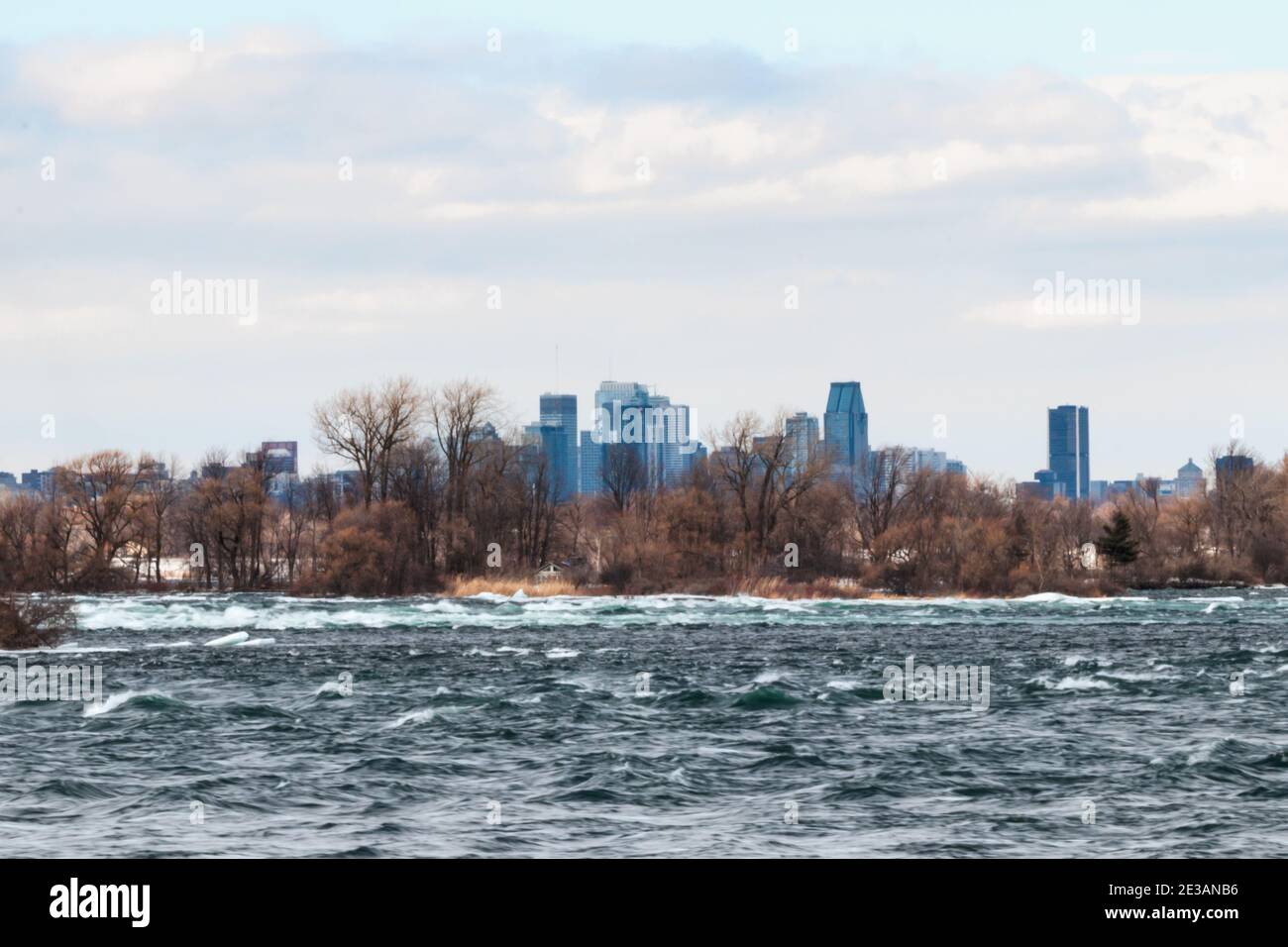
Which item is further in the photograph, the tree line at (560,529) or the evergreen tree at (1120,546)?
the evergreen tree at (1120,546)

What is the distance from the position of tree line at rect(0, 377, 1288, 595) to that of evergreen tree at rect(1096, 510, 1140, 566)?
0.62ft

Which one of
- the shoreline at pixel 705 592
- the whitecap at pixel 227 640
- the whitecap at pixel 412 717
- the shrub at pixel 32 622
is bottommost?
the shoreline at pixel 705 592

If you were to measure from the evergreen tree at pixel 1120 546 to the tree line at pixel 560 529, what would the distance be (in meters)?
0.19

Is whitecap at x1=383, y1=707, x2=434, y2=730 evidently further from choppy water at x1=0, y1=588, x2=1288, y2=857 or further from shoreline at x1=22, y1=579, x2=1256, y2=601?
shoreline at x1=22, y1=579, x2=1256, y2=601

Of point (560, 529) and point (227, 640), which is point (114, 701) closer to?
point (227, 640)

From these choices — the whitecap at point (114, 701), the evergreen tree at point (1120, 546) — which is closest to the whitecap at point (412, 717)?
the whitecap at point (114, 701)

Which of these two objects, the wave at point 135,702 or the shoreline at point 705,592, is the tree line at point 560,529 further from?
the wave at point 135,702

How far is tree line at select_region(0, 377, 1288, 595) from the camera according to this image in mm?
84625

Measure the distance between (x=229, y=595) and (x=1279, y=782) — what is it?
234 ft

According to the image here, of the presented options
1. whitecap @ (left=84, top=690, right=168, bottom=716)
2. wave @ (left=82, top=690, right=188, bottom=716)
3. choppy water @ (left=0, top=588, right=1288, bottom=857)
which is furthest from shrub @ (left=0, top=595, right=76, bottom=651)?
wave @ (left=82, top=690, right=188, bottom=716)

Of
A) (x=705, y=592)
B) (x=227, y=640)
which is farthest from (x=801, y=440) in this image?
(x=227, y=640)

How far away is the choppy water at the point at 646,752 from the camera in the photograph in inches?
680
